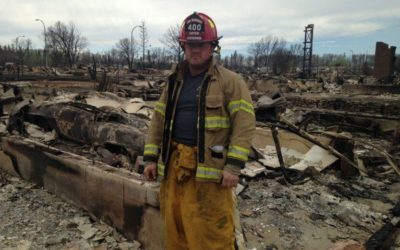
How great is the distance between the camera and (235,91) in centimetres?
249

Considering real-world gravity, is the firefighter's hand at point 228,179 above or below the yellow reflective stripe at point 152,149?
below

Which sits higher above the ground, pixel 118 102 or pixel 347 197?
pixel 118 102

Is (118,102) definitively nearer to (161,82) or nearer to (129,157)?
(129,157)

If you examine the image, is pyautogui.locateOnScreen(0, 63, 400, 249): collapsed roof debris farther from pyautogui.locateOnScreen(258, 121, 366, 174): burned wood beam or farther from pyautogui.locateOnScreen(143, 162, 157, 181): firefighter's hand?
pyautogui.locateOnScreen(143, 162, 157, 181): firefighter's hand

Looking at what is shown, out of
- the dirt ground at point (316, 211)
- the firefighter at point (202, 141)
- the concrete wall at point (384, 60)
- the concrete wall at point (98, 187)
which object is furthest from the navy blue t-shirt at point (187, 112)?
the concrete wall at point (384, 60)

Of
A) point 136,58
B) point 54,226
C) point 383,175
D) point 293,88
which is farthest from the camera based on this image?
point 136,58

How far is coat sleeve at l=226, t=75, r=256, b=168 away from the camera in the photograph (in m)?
2.41

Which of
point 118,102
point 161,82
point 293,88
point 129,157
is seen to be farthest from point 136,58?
point 129,157

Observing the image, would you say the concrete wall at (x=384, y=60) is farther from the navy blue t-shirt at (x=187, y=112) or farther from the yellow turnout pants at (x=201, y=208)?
the yellow turnout pants at (x=201, y=208)

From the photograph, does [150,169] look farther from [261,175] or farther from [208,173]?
[261,175]

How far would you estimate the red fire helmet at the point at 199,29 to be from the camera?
2.54 metres

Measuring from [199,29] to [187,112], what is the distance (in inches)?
23.5

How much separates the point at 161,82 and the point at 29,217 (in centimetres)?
1971

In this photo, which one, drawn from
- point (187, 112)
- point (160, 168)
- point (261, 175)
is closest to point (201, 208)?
point (160, 168)
